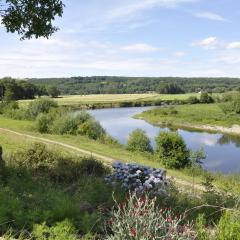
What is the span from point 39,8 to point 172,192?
549 centimetres

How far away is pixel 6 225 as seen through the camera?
5.56 metres

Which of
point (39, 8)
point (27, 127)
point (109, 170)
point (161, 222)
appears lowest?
point (27, 127)

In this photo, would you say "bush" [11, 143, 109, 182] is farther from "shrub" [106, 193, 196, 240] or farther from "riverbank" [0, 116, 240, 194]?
"shrub" [106, 193, 196, 240]

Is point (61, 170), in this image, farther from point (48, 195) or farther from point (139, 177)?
point (48, 195)

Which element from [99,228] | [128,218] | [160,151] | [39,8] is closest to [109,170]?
[39,8]

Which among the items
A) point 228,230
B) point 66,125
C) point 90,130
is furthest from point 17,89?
point 228,230

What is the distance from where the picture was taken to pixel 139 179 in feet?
29.0

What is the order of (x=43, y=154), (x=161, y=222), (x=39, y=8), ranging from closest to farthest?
(x=161, y=222) → (x=39, y=8) → (x=43, y=154)

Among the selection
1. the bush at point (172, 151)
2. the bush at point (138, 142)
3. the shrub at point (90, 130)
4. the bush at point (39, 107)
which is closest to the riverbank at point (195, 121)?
the bush at point (39, 107)

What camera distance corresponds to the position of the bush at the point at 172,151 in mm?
32250

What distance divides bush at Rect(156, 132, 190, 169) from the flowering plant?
Result: 72.1ft

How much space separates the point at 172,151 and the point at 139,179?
24.5m

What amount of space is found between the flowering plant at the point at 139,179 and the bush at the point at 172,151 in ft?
72.1

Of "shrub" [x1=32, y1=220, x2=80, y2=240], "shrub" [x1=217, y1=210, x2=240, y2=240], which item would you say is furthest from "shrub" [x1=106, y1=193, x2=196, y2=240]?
"shrub" [x1=32, y1=220, x2=80, y2=240]
